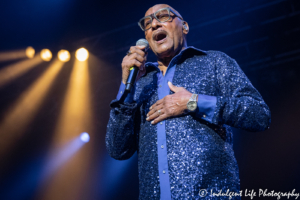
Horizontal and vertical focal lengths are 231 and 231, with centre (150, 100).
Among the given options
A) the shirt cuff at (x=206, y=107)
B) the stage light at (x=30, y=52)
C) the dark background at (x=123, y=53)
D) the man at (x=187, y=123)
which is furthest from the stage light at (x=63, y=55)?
the shirt cuff at (x=206, y=107)

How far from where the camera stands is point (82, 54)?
4910mm

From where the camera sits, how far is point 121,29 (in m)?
4.54

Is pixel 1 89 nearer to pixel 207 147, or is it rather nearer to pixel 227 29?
pixel 227 29

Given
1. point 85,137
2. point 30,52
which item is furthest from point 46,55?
point 85,137

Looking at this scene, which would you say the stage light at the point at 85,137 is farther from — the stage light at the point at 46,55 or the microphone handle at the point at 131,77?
the microphone handle at the point at 131,77

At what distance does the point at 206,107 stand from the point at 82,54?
418 centimetres

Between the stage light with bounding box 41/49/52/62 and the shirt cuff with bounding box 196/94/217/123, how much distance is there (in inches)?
172

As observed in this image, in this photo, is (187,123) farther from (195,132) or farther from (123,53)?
(123,53)

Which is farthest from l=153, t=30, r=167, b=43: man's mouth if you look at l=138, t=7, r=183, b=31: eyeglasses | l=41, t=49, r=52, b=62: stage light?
l=41, t=49, r=52, b=62: stage light

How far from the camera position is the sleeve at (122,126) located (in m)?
1.47

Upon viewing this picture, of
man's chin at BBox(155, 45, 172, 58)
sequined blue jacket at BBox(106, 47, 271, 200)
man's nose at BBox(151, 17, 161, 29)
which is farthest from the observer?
man's nose at BBox(151, 17, 161, 29)

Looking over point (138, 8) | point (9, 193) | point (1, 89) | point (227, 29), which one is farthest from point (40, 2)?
point (9, 193)

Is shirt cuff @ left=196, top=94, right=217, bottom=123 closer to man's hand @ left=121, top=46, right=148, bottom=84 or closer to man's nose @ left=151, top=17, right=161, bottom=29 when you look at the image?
man's hand @ left=121, top=46, right=148, bottom=84

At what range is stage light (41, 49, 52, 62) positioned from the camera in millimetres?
4777
